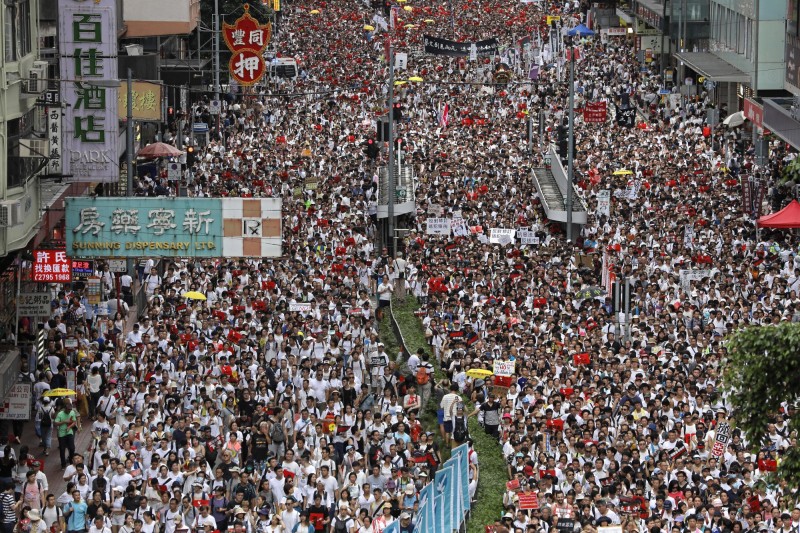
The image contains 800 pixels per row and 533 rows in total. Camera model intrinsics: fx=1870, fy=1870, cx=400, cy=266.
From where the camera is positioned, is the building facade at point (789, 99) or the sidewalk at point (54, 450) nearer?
the sidewalk at point (54, 450)

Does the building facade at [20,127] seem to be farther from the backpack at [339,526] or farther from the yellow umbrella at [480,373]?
the backpack at [339,526]

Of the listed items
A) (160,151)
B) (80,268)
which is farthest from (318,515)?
(160,151)

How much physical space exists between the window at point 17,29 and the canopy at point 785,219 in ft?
55.1

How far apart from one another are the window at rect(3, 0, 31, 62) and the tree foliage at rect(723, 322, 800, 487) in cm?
1580

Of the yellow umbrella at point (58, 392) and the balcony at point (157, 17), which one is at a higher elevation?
the balcony at point (157, 17)

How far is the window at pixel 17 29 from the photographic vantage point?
30.4 m

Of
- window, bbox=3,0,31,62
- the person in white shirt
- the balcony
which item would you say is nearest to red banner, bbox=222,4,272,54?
the balcony

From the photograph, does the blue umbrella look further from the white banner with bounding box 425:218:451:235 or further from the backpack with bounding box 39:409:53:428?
the backpack with bounding box 39:409:53:428

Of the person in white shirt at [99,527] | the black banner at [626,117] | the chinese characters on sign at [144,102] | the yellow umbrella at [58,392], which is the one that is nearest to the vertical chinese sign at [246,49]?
the chinese characters on sign at [144,102]

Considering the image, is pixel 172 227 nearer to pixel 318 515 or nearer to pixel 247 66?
pixel 318 515

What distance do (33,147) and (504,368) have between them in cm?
892

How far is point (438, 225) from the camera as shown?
44.2 meters

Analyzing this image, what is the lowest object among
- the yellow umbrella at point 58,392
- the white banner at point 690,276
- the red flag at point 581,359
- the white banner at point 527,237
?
the yellow umbrella at point 58,392

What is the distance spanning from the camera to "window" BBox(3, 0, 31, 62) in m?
30.4
